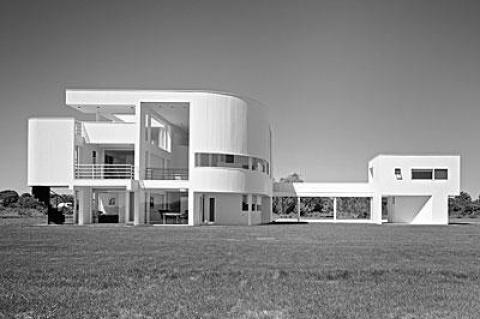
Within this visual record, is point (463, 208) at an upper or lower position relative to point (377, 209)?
lower

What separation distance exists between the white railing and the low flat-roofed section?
60.9ft

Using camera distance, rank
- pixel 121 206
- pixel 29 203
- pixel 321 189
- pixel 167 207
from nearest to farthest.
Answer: pixel 121 206 → pixel 167 207 → pixel 321 189 → pixel 29 203

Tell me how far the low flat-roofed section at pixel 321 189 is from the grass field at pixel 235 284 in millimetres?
37993

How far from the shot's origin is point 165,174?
41.5 m

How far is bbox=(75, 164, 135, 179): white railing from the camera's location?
38.1 m

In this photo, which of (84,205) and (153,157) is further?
(153,157)

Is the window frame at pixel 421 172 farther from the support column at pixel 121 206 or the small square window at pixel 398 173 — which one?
the support column at pixel 121 206

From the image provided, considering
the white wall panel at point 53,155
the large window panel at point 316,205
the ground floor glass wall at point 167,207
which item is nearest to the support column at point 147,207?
the ground floor glass wall at point 167,207

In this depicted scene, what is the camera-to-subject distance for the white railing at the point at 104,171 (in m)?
38.1

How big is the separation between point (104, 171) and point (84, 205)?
2.93 meters

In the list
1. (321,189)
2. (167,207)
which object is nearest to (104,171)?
(167,207)

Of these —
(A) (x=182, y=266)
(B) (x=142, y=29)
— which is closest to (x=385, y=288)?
(A) (x=182, y=266)

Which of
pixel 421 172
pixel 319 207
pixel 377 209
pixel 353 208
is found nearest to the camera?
pixel 421 172

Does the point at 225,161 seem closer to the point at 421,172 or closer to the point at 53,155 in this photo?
the point at 53,155
